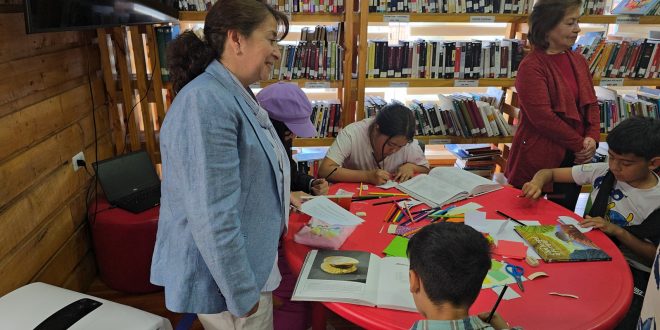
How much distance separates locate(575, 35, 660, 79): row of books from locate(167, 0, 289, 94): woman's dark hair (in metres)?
2.89

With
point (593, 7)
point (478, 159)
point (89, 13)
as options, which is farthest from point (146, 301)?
point (593, 7)

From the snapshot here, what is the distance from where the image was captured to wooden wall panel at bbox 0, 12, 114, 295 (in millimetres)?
1833

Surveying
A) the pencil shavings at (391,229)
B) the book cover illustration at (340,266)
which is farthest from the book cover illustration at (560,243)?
the book cover illustration at (340,266)

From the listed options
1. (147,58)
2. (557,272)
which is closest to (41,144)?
(147,58)

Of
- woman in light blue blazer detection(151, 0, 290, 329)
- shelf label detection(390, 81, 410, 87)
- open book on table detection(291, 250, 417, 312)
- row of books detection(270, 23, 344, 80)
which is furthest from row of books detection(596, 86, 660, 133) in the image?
woman in light blue blazer detection(151, 0, 290, 329)

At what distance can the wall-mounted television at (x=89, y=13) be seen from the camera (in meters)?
1.49

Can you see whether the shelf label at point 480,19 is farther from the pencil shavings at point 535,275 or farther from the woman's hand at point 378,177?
the pencil shavings at point 535,275

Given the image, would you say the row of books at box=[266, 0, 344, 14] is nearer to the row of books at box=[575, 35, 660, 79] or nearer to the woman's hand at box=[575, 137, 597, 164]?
the woman's hand at box=[575, 137, 597, 164]

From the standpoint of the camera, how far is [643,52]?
3.20 meters

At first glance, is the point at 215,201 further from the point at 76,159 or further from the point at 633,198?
the point at 76,159

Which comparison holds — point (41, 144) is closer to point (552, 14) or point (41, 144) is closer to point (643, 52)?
point (552, 14)

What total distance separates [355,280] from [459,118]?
7.34 feet

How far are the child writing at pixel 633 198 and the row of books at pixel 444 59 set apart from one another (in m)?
1.46

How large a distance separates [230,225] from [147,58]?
91.8 inches
